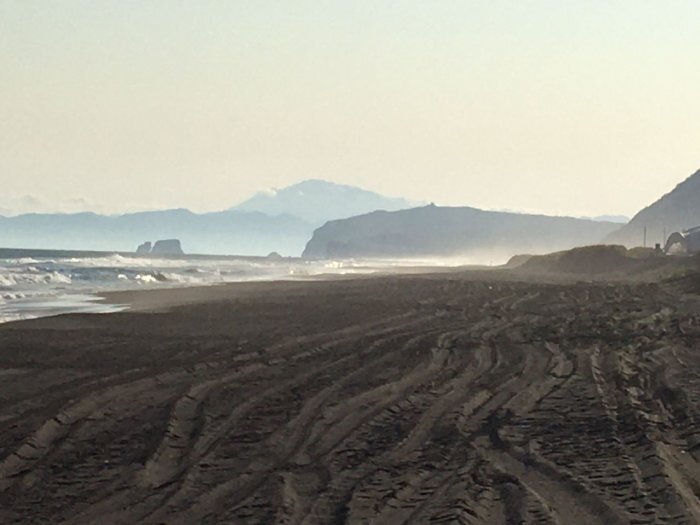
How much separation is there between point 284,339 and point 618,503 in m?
9.04

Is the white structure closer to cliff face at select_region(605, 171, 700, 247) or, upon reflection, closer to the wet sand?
cliff face at select_region(605, 171, 700, 247)

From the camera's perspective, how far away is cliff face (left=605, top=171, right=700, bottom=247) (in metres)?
136

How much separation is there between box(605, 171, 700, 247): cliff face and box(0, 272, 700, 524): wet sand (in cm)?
12991

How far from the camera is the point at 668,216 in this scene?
460 ft

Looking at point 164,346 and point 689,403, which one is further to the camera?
point 164,346

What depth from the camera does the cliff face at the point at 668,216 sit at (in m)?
136

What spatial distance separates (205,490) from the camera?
524 centimetres

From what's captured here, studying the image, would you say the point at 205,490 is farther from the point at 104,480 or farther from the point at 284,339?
the point at 284,339

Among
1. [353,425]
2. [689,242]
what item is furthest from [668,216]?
[353,425]

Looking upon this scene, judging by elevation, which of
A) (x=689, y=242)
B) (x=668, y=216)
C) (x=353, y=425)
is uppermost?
(x=668, y=216)

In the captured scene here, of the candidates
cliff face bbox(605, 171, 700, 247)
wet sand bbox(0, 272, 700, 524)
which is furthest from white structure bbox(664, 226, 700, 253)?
wet sand bbox(0, 272, 700, 524)

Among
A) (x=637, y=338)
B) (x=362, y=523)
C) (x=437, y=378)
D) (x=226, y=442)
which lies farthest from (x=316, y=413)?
(x=637, y=338)

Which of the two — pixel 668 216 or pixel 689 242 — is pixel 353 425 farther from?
pixel 668 216

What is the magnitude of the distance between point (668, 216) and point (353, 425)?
143340 millimetres
